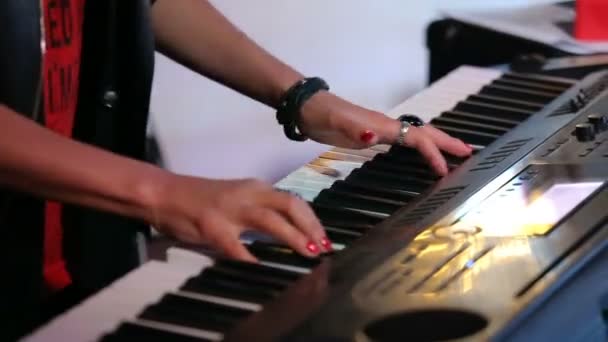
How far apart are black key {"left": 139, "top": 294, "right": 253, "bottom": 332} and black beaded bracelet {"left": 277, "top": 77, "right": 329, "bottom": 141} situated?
1.27 ft

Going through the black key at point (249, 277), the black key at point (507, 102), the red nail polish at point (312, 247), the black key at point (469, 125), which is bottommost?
the black key at point (249, 277)

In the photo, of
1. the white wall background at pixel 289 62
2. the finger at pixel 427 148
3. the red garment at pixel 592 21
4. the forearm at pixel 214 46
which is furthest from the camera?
the white wall background at pixel 289 62

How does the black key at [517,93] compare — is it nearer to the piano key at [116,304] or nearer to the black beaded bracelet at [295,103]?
the black beaded bracelet at [295,103]

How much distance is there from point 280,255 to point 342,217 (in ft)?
0.36

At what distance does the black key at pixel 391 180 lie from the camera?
992mm

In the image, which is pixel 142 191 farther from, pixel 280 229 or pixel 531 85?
pixel 531 85

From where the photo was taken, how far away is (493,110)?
1.24 m

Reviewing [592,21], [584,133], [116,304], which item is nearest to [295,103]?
[584,133]

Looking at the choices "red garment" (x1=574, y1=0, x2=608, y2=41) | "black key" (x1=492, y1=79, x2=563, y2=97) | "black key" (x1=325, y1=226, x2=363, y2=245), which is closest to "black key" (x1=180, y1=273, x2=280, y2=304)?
"black key" (x1=325, y1=226, x2=363, y2=245)

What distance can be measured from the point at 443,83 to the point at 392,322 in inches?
29.0

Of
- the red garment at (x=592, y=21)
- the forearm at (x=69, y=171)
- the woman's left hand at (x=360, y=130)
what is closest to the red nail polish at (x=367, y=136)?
the woman's left hand at (x=360, y=130)

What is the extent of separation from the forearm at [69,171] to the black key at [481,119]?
51 centimetres

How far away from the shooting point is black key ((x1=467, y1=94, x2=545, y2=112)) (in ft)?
4.08

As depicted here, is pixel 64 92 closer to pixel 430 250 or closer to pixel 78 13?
pixel 78 13
